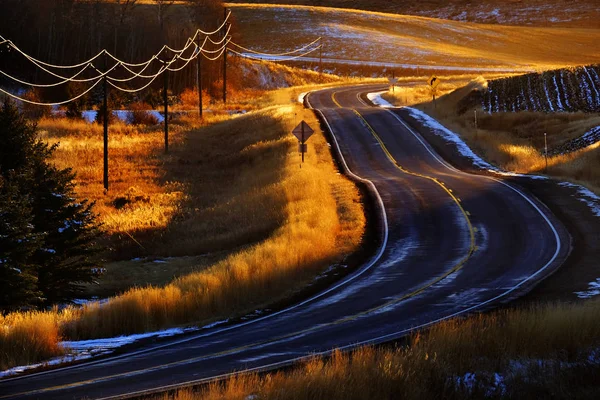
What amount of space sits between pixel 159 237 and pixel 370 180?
30.0 feet

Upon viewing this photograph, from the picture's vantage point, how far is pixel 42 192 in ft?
75.4

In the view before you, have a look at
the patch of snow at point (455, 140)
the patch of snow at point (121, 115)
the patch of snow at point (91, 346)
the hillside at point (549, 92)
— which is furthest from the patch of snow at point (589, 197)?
the patch of snow at point (121, 115)

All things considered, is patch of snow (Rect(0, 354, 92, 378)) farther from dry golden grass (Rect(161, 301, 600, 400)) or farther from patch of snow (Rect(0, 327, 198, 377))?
dry golden grass (Rect(161, 301, 600, 400))

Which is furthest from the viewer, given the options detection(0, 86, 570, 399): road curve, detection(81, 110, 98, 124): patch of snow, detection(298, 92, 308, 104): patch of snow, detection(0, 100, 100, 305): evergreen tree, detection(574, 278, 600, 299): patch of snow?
detection(298, 92, 308, 104): patch of snow

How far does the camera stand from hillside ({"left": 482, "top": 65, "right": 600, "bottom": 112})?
2148 inches

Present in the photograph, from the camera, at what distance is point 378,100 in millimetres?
65375

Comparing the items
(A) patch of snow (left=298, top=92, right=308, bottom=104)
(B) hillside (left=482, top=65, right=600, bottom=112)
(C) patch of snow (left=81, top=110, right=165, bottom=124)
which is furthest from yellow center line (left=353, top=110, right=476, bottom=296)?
(C) patch of snow (left=81, top=110, right=165, bottom=124)

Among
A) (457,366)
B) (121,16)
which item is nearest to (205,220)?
(457,366)

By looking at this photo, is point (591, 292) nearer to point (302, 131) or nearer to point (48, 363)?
point (48, 363)

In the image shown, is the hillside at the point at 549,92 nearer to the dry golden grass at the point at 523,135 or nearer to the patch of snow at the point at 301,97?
the dry golden grass at the point at 523,135

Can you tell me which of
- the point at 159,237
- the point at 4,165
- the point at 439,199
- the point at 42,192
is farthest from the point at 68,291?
the point at 439,199

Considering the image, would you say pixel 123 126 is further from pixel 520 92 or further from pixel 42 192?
pixel 42 192

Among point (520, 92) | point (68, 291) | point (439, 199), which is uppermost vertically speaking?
point (520, 92)

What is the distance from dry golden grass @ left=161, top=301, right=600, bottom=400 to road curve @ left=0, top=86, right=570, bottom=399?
116 cm
